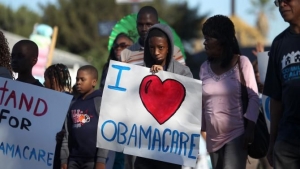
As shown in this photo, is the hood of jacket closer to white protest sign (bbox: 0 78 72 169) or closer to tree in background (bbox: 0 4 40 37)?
white protest sign (bbox: 0 78 72 169)

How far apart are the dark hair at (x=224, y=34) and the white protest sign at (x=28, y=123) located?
4.43 feet

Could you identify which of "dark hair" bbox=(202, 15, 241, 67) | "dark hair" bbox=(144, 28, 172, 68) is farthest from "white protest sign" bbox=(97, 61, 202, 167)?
"dark hair" bbox=(202, 15, 241, 67)

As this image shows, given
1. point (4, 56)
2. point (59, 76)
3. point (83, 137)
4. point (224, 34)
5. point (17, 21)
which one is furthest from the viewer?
point (17, 21)

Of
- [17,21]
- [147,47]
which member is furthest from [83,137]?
[17,21]

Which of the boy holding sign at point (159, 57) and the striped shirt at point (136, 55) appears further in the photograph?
the striped shirt at point (136, 55)

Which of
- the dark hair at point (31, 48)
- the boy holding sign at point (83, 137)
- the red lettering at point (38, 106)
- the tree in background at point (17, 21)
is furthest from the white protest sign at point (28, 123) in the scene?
the tree in background at point (17, 21)

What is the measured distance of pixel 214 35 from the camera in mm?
7816

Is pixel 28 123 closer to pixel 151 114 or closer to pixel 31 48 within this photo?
pixel 31 48

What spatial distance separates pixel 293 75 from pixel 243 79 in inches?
51.2

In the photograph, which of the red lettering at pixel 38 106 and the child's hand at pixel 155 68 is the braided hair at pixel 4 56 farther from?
the child's hand at pixel 155 68

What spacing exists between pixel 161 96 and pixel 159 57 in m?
0.34

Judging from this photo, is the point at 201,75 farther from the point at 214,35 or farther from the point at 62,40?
the point at 62,40

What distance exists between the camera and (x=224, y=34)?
7.85m

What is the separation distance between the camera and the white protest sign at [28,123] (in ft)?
24.9
